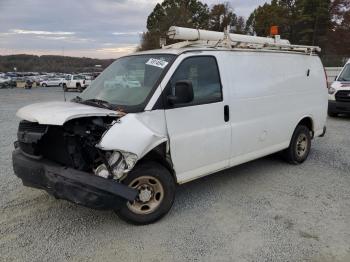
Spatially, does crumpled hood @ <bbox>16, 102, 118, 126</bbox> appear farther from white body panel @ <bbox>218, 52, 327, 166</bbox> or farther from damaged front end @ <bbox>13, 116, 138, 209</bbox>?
white body panel @ <bbox>218, 52, 327, 166</bbox>

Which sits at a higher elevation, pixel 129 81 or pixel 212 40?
pixel 212 40

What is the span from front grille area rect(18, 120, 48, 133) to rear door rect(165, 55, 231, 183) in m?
1.33

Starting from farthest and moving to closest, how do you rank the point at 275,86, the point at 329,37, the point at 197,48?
the point at 329,37, the point at 275,86, the point at 197,48

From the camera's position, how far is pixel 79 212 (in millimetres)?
4512

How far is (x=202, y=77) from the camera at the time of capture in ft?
15.3

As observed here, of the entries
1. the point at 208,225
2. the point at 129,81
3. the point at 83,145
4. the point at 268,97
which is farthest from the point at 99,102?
the point at 268,97

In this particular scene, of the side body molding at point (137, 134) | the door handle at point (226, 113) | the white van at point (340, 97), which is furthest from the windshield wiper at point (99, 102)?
the white van at point (340, 97)

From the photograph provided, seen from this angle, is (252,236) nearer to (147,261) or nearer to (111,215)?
(147,261)

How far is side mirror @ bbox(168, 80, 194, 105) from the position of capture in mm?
4113

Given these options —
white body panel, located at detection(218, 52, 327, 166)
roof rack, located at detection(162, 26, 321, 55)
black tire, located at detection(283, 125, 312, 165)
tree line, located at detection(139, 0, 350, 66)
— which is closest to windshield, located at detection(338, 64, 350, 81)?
white body panel, located at detection(218, 52, 327, 166)

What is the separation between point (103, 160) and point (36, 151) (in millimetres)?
793

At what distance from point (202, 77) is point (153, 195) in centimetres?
159

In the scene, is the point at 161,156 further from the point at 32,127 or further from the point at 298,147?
the point at 298,147

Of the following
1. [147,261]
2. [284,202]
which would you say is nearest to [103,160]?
[147,261]
